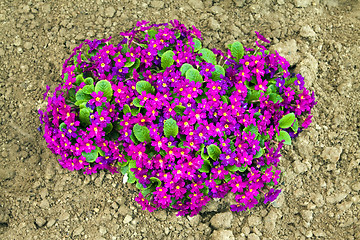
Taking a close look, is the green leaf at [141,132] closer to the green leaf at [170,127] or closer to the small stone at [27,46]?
the green leaf at [170,127]

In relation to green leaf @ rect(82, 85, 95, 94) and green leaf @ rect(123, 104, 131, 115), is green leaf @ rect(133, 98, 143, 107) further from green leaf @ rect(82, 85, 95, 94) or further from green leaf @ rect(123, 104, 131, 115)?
green leaf @ rect(82, 85, 95, 94)

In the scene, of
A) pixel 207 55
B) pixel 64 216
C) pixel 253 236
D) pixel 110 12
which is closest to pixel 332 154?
pixel 253 236

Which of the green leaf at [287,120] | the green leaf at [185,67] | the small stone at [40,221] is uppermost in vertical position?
the green leaf at [185,67]

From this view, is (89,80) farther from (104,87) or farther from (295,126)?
(295,126)

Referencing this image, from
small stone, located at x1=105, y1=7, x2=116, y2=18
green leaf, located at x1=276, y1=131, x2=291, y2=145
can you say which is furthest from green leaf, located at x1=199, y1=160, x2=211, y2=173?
small stone, located at x1=105, y1=7, x2=116, y2=18

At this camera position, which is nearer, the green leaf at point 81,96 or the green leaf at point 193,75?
the green leaf at point 193,75

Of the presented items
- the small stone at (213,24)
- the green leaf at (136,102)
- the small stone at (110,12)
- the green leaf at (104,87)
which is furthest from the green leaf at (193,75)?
the small stone at (110,12)
